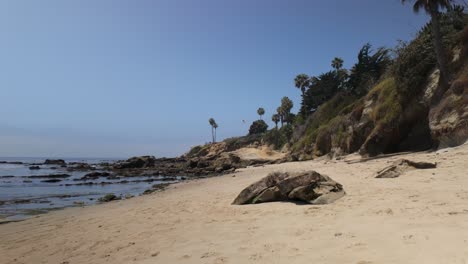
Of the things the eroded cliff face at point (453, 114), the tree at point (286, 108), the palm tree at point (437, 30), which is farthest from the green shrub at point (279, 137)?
the eroded cliff face at point (453, 114)

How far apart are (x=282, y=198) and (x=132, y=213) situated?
638cm

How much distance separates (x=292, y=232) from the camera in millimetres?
7309

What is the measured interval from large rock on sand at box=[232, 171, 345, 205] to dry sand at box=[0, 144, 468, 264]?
464mm

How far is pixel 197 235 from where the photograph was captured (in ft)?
27.6

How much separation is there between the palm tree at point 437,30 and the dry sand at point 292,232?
7.81m

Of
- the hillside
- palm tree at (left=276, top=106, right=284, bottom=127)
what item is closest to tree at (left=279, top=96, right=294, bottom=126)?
palm tree at (left=276, top=106, right=284, bottom=127)

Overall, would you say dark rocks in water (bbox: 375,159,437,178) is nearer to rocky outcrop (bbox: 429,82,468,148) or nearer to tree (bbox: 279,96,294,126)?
rocky outcrop (bbox: 429,82,468,148)

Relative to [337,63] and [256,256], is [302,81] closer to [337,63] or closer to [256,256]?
[337,63]

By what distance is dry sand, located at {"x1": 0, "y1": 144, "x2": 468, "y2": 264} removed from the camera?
18.2 feet

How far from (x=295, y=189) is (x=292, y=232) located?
368 centimetres

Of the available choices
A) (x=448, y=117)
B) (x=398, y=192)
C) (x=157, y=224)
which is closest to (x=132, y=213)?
(x=157, y=224)

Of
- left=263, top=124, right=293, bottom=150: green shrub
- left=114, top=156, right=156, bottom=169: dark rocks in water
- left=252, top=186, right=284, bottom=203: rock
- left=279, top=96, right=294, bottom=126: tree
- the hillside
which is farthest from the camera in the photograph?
left=279, top=96, right=294, bottom=126: tree

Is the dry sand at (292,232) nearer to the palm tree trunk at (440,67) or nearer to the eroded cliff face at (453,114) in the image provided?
the eroded cliff face at (453,114)

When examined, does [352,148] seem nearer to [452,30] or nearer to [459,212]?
[452,30]
